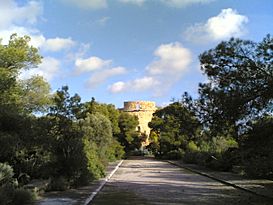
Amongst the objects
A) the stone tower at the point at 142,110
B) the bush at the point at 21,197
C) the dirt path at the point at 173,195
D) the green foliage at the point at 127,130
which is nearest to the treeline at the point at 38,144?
the bush at the point at 21,197

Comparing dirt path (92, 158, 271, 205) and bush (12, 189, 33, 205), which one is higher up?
bush (12, 189, 33, 205)

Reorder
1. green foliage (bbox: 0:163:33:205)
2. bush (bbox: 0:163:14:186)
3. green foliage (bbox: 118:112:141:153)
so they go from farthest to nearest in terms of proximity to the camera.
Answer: green foliage (bbox: 118:112:141:153) → bush (bbox: 0:163:14:186) → green foliage (bbox: 0:163:33:205)

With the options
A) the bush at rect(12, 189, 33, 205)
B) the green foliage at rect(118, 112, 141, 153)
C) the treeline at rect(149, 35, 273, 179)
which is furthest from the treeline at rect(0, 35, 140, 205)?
the green foliage at rect(118, 112, 141, 153)

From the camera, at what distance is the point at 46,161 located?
20594mm

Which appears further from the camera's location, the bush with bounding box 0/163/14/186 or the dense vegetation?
the dense vegetation

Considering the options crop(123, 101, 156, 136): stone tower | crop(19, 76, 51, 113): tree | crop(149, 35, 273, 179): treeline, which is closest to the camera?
crop(149, 35, 273, 179): treeline

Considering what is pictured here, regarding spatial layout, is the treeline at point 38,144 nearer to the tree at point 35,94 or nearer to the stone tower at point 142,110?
the tree at point 35,94

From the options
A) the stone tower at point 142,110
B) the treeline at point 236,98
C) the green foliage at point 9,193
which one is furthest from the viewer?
the stone tower at point 142,110

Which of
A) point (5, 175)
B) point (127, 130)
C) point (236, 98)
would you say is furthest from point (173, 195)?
point (127, 130)

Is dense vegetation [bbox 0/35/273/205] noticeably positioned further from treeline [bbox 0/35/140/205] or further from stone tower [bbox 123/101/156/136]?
stone tower [bbox 123/101/156/136]

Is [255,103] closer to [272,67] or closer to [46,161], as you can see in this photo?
[272,67]

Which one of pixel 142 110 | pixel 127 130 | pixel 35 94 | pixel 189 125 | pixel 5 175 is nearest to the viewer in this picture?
pixel 5 175

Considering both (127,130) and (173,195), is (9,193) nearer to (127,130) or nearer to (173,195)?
(173,195)

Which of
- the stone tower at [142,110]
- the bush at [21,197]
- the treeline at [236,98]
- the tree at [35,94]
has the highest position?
the stone tower at [142,110]
